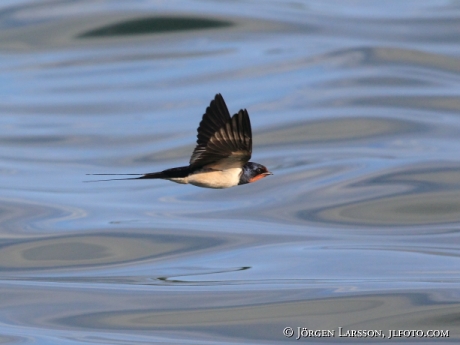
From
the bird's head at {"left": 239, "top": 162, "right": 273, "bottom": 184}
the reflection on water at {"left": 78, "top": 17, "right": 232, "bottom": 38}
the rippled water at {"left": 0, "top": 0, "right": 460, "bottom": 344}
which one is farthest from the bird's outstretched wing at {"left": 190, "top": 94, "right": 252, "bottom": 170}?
the reflection on water at {"left": 78, "top": 17, "right": 232, "bottom": 38}

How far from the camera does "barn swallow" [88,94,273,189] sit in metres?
7.84

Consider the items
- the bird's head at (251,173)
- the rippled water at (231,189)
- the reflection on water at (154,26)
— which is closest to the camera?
the bird's head at (251,173)

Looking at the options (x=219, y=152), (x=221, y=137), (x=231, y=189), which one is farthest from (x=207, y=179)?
(x=231, y=189)

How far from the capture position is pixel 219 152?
8.13m

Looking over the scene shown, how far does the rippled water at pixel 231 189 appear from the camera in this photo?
12.3m

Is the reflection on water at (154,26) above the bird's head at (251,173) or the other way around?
above

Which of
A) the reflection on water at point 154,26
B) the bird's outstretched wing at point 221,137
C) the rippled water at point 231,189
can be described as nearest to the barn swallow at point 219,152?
the bird's outstretched wing at point 221,137

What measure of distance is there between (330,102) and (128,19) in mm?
9516

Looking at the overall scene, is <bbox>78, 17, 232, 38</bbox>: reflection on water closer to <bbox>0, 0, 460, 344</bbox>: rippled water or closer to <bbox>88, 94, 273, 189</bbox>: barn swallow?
<bbox>0, 0, 460, 344</bbox>: rippled water

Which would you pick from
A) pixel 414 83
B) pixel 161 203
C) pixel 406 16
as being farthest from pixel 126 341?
pixel 406 16

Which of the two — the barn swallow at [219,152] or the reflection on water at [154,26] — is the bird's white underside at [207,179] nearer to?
the barn swallow at [219,152]

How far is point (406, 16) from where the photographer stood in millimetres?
37625

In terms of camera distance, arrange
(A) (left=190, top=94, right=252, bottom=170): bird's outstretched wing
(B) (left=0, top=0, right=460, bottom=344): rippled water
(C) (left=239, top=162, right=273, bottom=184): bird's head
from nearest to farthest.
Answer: (A) (left=190, top=94, right=252, bottom=170): bird's outstretched wing
(C) (left=239, top=162, right=273, bottom=184): bird's head
(B) (left=0, top=0, right=460, bottom=344): rippled water

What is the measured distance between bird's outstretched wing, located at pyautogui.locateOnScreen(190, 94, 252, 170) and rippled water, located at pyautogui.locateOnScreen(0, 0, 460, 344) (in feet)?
11.5
